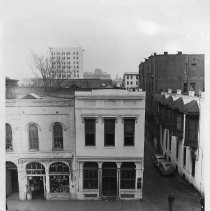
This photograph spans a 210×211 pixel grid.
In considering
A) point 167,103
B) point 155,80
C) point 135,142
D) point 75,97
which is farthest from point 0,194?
point 155,80

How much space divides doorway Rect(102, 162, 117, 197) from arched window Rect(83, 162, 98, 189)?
0.47 metres

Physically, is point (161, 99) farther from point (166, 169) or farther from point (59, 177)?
point (59, 177)

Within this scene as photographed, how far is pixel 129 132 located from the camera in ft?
45.4

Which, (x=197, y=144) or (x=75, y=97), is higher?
(x=75, y=97)

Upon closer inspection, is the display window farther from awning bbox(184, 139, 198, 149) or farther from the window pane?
awning bbox(184, 139, 198, 149)

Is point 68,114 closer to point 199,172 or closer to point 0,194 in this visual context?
point 0,194

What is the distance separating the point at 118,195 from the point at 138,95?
5.85 m

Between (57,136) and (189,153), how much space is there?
334 inches

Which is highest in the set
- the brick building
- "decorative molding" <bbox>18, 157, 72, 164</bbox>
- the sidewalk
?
the brick building

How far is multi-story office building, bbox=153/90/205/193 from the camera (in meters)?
13.8

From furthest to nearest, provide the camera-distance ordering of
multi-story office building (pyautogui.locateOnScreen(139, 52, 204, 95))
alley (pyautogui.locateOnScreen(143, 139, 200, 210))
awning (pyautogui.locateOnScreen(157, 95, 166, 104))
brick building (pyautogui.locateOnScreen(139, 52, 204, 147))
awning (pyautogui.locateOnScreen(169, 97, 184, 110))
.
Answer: awning (pyautogui.locateOnScreen(157, 95, 166, 104)), multi-story office building (pyautogui.locateOnScreen(139, 52, 204, 95)), brick building (pyautogui.locateOnScreen(139, 52, 204, 147)), awning (pyautogui.locateOnScreen(169, 97, 184, 110)), alley (pyautogui.locateOnScreen(143, 139, 200, 210))

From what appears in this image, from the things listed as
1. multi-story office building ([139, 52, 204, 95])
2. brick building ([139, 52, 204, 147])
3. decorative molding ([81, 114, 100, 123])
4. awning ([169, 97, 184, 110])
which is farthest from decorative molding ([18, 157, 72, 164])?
multi-story office building ([139, 52, 204, 95])

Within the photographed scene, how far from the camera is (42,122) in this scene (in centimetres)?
1364

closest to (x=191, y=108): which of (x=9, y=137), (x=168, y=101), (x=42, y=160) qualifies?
(x=168, y=101)
